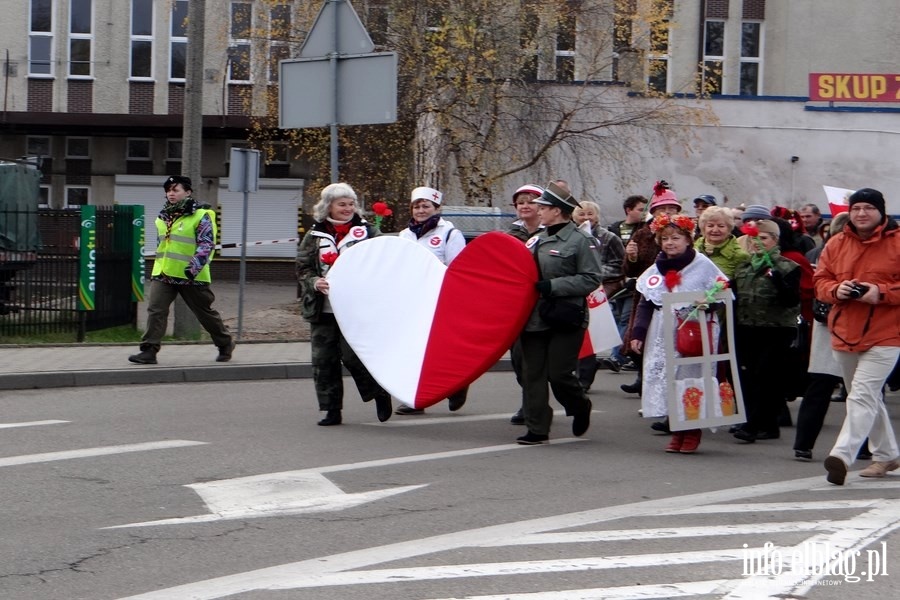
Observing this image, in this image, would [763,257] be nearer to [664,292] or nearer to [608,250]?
[664,292]

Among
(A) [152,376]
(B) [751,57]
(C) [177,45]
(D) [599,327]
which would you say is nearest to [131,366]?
(A) [152,376]

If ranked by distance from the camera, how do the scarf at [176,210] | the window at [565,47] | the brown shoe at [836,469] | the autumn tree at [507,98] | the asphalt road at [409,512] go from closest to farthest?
the asphalt road at [409,512] → the brown shoe at [836,469] → the scarf at [176,210] → the autumn tree at [507,98] → the window at [565,47]

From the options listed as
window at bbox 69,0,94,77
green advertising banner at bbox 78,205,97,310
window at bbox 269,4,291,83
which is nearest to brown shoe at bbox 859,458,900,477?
green advertising banner at bbox 78,205,97,310

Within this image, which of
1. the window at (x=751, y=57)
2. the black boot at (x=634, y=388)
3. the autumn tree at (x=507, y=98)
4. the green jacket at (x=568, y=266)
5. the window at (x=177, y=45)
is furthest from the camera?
the window at (x=751, y=57)

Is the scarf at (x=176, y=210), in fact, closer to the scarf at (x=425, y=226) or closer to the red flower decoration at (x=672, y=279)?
the scarf at (x=425, y=226)

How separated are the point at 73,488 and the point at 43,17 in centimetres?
3529

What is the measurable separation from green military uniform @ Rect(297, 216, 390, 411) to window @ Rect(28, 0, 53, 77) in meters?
32.0

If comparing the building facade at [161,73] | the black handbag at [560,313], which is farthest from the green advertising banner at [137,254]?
the building facade at [161,73]

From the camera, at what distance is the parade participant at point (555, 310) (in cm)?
924

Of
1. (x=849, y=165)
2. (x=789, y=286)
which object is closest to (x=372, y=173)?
(x=849, y=165)

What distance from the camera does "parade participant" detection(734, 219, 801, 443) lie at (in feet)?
32.4

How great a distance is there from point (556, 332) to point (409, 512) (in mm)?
2713

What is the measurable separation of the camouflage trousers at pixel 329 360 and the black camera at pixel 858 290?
3903 mm

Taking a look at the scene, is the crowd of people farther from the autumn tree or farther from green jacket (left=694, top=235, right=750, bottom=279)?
the autumn tree
